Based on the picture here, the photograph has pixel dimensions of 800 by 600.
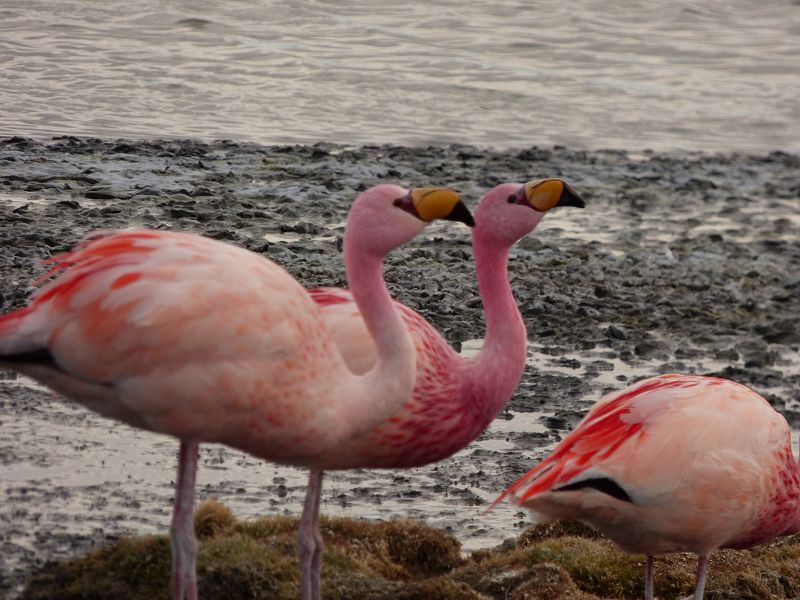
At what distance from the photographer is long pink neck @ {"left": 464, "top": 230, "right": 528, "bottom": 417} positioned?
5949 millimetres

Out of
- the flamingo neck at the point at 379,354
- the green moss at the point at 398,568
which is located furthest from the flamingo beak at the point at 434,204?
the green moss at the point at 398,568

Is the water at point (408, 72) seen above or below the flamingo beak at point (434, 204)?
below

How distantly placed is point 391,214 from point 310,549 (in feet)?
4.76

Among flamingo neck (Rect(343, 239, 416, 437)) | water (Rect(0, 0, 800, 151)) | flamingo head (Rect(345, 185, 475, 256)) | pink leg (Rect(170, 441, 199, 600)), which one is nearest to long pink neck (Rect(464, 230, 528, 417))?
flamingo neck (Rect(343, 239, 416, 437))

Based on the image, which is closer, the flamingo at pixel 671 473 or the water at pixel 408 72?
the flamingo at pixel 671 473

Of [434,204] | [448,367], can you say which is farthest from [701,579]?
[434,204]

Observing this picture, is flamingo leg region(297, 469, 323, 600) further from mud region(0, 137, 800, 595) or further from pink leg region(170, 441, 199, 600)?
mud region(0, 137, 800, 595)

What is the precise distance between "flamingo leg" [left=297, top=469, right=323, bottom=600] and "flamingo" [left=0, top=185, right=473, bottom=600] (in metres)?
0.50

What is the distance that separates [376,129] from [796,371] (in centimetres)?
719

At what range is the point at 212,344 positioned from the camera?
4.93 metres

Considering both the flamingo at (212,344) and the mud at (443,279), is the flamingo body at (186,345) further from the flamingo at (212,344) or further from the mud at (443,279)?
the mud at (443,279)

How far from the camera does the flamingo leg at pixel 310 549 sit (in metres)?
5.70

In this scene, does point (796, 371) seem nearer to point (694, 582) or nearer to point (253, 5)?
point (694, 582)

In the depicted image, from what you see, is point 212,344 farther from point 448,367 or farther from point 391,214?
point 448,367
